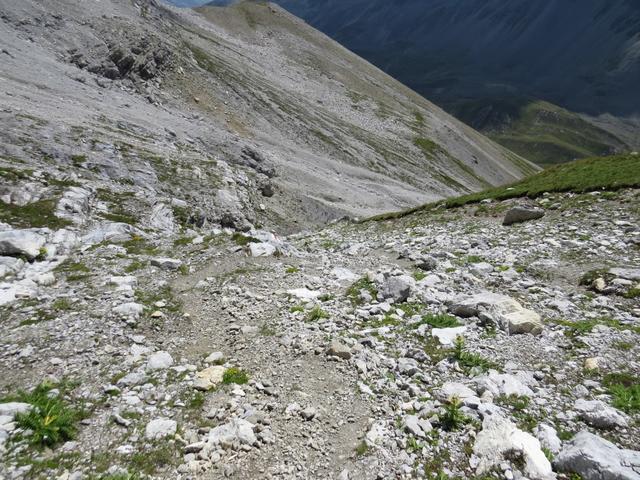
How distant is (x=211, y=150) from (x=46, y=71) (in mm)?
22508

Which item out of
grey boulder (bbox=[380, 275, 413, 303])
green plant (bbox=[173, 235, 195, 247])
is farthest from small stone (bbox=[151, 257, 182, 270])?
grey boulder (bbox=[380, 275, 413, 303])

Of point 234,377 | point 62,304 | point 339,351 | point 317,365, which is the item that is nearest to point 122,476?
point 234,377

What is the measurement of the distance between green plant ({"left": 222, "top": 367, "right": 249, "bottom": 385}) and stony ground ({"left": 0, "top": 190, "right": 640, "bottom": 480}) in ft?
0.11

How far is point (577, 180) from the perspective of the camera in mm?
24766

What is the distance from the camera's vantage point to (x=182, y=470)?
272 inches

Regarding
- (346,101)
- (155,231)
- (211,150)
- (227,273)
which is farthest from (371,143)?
(227,273)

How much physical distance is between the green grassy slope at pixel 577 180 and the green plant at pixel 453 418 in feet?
70.1

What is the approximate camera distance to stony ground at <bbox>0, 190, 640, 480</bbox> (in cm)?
693

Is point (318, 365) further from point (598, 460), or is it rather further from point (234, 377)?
point (598, 460)

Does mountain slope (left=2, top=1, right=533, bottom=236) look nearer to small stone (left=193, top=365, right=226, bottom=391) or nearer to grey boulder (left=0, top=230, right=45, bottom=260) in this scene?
grey boulder (left=0, top=230, right=45, bottom=260)

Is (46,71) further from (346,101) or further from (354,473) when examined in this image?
(346,101)

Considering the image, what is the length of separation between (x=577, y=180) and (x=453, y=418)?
77.3 feet

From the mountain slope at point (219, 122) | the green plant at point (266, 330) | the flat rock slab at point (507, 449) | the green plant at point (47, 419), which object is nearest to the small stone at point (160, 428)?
the green plant at point (47, 419)

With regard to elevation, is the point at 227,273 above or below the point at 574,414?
below
